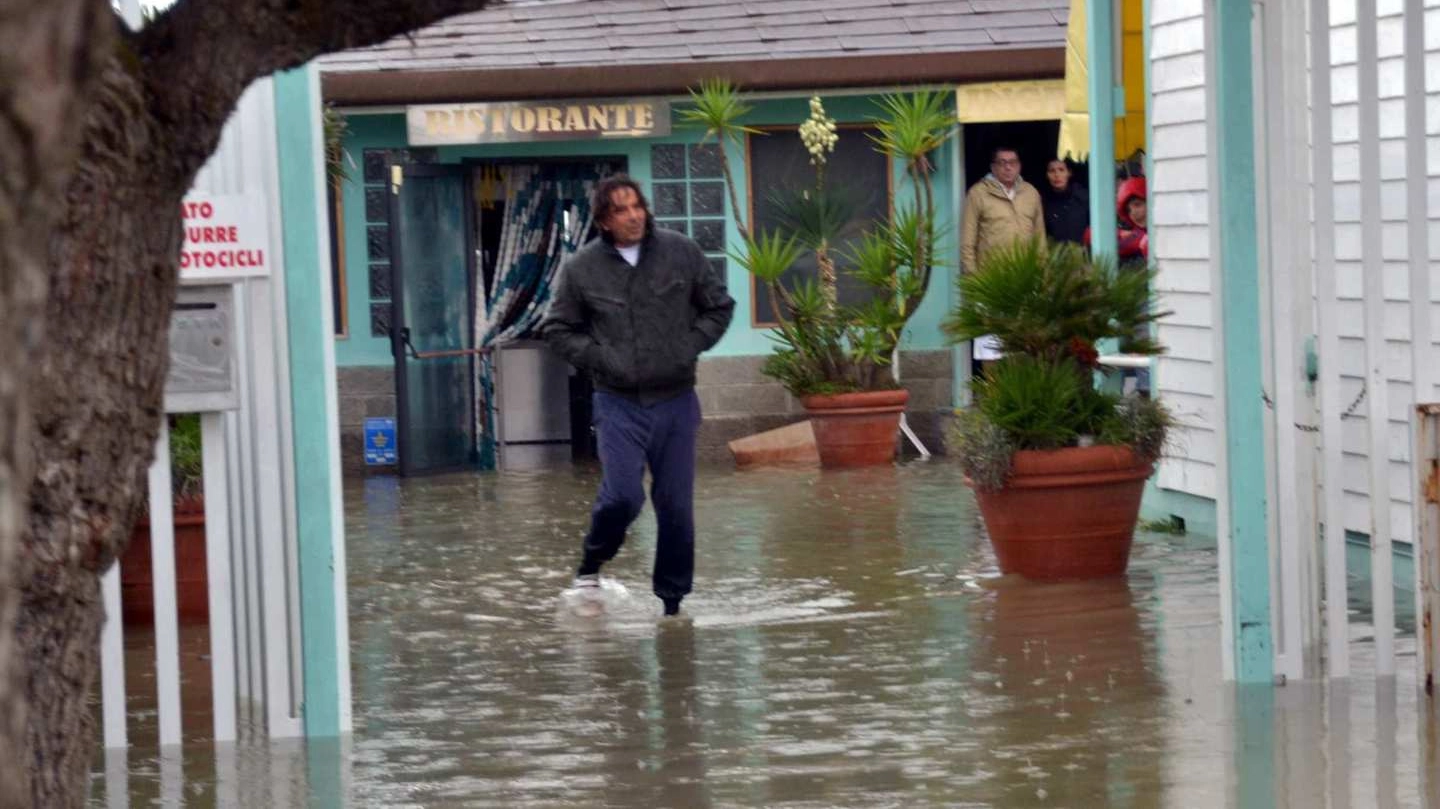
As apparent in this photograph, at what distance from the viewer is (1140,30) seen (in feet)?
40.7

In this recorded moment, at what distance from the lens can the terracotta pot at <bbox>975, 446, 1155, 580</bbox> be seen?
30.7 feet

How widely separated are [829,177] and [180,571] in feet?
27.3

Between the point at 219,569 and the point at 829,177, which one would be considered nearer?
the point at 219,569

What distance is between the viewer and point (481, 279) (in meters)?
17.0

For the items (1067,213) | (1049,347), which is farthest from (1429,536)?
(1067,213)

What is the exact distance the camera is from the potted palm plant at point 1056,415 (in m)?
9.38

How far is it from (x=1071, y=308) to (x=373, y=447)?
7996mm

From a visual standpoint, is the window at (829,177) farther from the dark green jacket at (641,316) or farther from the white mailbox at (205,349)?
the white mailbox at (205,349)

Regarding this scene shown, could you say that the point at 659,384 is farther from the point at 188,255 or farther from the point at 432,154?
the point at 432,154

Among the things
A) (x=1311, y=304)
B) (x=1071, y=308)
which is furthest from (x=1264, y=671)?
(x=1071, y=308)

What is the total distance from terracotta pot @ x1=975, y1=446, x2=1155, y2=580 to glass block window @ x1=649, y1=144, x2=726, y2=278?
23.4 feet

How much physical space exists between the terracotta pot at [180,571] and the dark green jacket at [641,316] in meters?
1.58

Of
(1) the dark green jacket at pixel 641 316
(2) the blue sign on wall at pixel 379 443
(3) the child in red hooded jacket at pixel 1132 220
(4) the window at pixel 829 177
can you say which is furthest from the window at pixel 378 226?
(1) the dark green jacket at pixel 641 316

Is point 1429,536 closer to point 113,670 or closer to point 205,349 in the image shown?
point 205,349
